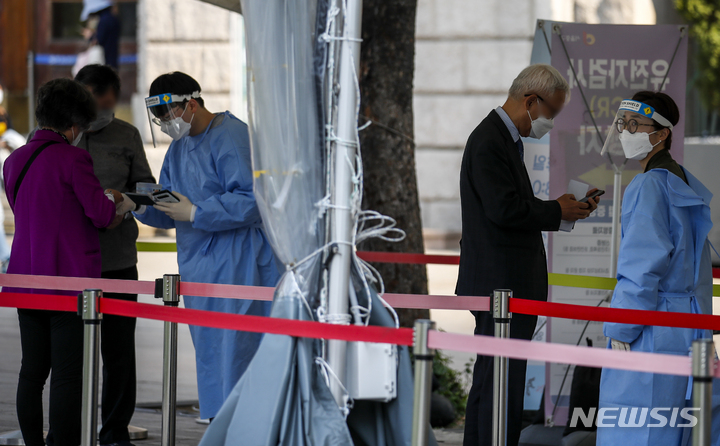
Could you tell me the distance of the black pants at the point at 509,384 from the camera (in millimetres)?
3383

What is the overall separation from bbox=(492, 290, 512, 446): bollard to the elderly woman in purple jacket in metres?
1.61

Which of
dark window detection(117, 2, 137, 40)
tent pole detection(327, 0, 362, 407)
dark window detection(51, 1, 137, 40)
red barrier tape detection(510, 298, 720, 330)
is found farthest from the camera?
dark window detection(51, 1, 137, 40)

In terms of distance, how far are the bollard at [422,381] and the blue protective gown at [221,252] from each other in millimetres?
1360

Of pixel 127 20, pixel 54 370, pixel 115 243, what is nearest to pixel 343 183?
pixel 54 370

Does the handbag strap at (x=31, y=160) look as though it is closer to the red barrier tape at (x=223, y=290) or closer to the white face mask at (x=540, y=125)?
the red barrier tape at (x=223, y=290)

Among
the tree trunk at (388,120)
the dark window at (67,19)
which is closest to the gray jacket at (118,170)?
the tree trunk at (388,120)

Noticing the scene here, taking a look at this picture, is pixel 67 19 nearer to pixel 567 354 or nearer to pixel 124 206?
pixel 124 206

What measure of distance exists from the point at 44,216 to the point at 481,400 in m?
1.92

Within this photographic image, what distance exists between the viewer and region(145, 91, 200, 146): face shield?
12.2ft

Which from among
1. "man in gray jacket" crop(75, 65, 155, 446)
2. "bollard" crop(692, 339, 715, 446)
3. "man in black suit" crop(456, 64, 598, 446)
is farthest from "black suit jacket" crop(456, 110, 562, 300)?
"man in gray jacket" crop(75, 65, 155, 446)

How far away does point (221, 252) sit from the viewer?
147 inches

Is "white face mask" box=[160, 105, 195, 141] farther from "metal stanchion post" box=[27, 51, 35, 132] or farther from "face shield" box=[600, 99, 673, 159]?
"metal stanchion post" box=[27, 51, 35, 132]

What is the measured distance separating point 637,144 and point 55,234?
2358 mm

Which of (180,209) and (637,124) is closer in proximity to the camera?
(637,124)
